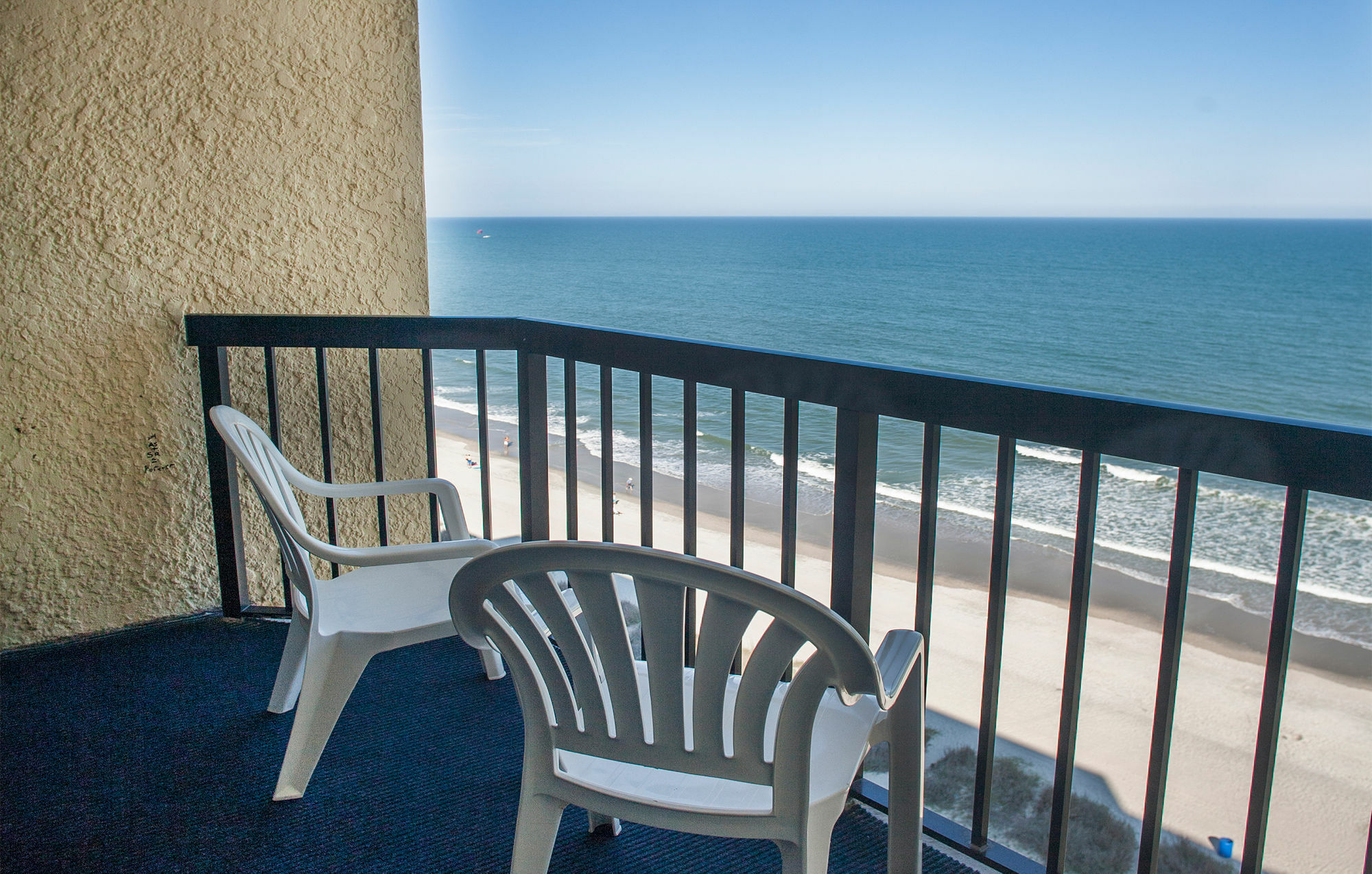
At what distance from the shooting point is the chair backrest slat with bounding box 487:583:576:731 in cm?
111

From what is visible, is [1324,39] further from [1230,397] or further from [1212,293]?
[1230,397]

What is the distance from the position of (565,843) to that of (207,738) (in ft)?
3.05

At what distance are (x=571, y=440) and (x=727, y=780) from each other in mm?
1178

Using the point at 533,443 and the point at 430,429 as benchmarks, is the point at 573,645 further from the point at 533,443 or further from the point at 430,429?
the point at 430,429

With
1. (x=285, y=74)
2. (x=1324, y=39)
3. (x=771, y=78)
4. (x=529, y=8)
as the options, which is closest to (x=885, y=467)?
Result: (x=285, y=74)

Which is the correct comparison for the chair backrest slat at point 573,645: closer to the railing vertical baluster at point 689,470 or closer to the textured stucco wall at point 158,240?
the railing vertical baluster at point 689,470

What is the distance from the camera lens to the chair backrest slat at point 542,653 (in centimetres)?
111

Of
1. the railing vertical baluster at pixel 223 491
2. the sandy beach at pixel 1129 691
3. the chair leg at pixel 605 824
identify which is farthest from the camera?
the sandy beach at pixel 1129 691

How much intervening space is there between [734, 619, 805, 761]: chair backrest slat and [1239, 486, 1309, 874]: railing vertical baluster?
60 cm

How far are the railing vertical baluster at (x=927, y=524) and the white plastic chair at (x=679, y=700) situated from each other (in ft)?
0.95

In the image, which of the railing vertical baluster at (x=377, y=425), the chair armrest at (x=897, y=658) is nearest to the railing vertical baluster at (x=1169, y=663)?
the chair armrest at (x=897, y=658)

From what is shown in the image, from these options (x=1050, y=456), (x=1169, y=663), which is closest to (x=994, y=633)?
(x=1169, y=663)

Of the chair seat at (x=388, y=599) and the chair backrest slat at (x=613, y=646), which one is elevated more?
the chair backrest slat at (x=613, y=646)

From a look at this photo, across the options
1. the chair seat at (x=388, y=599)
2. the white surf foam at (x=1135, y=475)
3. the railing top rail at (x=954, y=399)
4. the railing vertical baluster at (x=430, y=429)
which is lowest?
the white surf foam at (x=1135, y=475)
